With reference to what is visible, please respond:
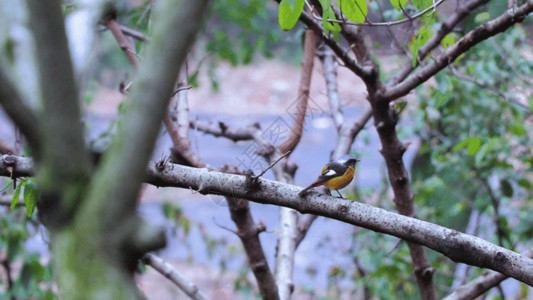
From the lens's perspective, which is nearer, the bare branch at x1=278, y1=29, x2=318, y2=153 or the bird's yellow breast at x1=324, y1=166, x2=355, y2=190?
the bird's yellow breast at x1=324, y1=166, x2=355, y2=190

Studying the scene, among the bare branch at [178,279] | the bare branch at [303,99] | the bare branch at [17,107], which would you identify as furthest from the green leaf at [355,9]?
the bare branch at [178,279]

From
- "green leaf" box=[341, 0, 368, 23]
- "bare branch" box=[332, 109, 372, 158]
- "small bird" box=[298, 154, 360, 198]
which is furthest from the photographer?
"bare branch" box=[332, 109, 372, 158]

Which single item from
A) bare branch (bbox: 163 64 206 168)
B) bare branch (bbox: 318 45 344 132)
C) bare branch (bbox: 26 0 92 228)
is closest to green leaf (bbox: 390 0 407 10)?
bare branch (bbox: 163 64 206 168)

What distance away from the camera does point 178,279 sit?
2.47 m

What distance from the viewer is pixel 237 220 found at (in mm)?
2176

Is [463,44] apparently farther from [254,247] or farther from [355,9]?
[254,247]

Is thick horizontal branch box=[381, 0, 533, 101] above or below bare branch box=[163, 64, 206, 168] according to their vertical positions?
above

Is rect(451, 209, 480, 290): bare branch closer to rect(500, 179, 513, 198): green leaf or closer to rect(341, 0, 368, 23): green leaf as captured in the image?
rect(500, 179, 513, 198): green leaf

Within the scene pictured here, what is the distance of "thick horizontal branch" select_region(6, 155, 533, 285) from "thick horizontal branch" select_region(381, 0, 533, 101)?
679 mm

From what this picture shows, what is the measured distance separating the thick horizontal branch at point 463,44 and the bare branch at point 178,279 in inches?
44.7

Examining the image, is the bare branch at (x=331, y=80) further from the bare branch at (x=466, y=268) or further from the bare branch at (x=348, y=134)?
the bare branch at (x=466, y=268)

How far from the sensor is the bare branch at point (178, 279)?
2.38 meters

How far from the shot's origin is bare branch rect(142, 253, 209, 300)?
2.38m

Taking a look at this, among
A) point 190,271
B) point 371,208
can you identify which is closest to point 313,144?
point 190,271
